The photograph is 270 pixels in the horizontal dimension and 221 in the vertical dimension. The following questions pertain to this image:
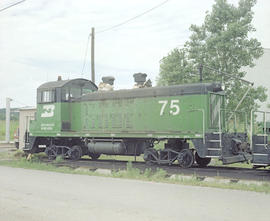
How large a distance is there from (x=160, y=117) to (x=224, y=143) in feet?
8.81

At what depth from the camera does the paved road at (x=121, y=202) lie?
5922mm

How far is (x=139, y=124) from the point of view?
13844mm

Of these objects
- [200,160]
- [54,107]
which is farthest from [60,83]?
[200,160]

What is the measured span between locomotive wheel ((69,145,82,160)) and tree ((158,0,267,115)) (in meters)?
7.65

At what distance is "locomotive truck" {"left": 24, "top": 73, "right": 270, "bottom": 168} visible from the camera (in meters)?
12.1

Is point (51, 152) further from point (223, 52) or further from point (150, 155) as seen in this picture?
point (223, 52)

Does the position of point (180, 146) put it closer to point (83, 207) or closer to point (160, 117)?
point (160, 117)

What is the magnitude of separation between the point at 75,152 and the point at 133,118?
348 cm

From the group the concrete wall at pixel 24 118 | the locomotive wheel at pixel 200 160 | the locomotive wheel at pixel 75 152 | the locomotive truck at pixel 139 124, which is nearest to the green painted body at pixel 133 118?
the locomotive truck at pixel 139 124

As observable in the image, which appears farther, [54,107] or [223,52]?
[223,52]

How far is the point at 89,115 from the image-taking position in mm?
15398

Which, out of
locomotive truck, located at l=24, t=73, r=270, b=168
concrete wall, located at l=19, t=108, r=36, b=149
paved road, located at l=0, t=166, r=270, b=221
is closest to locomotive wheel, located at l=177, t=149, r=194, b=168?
locomotive truck, located at l=24, t=73, r=270, b=168

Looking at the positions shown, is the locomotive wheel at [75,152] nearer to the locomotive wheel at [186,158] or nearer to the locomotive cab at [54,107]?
the locomotive cab at [54,107]

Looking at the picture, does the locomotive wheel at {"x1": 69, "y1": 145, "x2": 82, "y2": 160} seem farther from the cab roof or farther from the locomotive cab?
the cab roof
